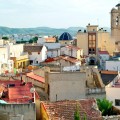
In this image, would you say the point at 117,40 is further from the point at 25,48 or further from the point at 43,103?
the point at 43,103

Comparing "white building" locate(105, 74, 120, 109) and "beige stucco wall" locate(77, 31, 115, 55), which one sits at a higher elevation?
"beige stucco wall" locate(77, 31, 115, 55)

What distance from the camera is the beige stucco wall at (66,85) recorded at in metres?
27.2

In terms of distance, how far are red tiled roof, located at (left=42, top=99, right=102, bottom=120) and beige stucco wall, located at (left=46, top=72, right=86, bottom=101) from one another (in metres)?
5.52

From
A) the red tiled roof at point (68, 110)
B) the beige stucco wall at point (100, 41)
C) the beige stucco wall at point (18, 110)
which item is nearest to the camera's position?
the beige stucco wall at point (18, 110)

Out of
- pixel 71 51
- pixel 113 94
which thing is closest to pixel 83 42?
pixel 71 51

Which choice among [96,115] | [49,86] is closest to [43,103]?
[96,115]

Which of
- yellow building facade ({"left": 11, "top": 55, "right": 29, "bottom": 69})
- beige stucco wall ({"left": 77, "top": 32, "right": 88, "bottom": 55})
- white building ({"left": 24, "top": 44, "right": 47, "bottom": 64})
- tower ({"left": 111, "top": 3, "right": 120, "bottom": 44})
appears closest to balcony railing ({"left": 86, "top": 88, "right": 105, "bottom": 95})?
yellow building facade ({"left": 11, "top": 55, "right": 29, "bottom": 69})

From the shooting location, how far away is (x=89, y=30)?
58969mm

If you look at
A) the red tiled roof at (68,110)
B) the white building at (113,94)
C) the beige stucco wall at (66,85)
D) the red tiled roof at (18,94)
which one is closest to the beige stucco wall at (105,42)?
the white building at (113,94)

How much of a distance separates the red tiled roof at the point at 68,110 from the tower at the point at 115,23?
41205mm

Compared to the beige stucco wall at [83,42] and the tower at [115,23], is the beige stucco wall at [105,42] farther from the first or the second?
the tower at [115,23]

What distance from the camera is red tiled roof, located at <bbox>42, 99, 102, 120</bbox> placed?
20680 millimetres

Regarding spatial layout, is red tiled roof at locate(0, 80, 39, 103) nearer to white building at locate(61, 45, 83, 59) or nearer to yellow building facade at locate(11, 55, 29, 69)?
yellow building facade at locate(11, 55, 29, 69)

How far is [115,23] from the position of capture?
62719 mm
